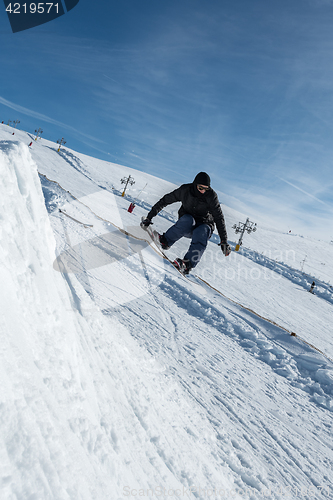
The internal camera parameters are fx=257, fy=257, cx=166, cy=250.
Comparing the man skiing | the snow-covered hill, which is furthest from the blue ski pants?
the snow-covered hill

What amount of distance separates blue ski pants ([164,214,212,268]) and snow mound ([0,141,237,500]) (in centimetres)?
198

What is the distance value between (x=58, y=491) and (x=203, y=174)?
11.8ft

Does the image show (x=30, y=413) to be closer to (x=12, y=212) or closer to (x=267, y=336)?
(x=12, y=212)

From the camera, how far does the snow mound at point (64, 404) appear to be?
1206mm

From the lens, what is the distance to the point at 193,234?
169 inches

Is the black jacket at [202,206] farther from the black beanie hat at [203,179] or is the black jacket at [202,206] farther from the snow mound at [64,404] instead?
the snow mound at [64,404]

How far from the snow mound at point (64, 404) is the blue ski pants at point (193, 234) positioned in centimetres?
198

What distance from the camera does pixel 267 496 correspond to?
191cm

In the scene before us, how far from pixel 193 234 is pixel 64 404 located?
3.17 m

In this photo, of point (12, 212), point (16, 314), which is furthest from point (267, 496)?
point (12, 212)

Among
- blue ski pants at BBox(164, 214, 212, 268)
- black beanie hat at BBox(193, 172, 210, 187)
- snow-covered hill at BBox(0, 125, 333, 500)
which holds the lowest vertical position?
snow-covered hill at BBox(0, 125, 333, 500)

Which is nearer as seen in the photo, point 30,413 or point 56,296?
point 30,413

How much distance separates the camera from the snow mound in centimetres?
121

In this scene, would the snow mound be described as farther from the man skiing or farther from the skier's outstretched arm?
the skier's outstretched arm
